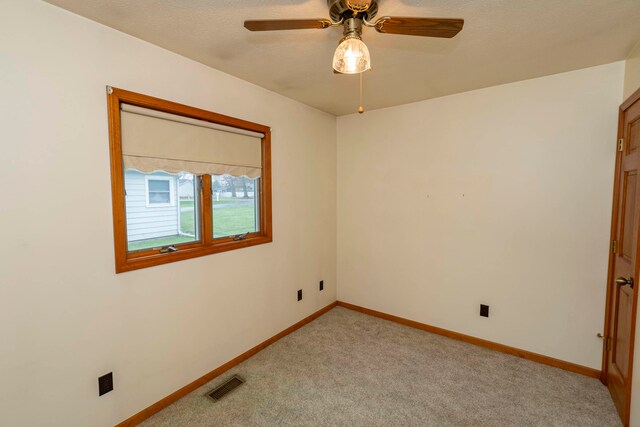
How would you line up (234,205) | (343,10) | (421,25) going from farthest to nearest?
(234,205) < (343,10) < (421,25)

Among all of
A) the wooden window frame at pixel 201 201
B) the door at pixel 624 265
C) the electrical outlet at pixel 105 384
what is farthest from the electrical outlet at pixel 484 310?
the electrical outlet at pixel 105 384

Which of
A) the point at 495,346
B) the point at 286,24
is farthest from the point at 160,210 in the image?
the point at 495,346

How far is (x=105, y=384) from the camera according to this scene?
5.77 ft

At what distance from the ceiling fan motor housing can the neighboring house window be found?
5.23 ft

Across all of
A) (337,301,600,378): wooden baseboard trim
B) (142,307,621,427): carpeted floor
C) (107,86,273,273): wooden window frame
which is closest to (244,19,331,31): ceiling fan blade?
(107,86,273,273): wooden window frame

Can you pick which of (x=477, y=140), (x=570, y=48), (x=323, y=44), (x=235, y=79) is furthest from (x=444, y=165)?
(x=235, y=79)

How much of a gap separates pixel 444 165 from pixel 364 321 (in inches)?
76.6

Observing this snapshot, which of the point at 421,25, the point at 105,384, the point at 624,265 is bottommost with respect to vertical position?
the point at 105,384

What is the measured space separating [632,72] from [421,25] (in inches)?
73.5

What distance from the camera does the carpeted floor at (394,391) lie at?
193 cm

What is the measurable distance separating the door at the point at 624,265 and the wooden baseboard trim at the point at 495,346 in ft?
0.47

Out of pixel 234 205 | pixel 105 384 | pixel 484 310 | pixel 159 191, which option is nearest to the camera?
pixel 105 384

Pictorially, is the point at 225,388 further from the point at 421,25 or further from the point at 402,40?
the point at 402,40

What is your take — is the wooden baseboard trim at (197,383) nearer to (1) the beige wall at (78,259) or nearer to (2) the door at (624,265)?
(1) the beige wall at (78,259)
